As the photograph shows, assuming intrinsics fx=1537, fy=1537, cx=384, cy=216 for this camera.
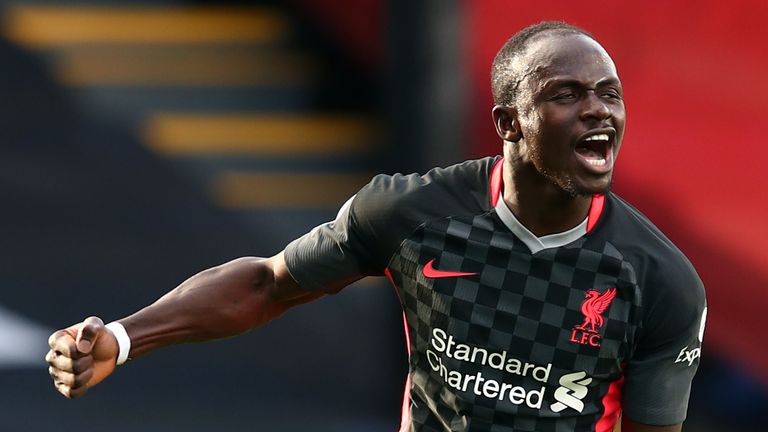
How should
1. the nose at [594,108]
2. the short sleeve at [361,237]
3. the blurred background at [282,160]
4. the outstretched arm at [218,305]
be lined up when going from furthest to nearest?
the blurred background at [282,160] < the outstretched arm at [218,305] < the short sleeve at [361,237] < the nose at [594,108]

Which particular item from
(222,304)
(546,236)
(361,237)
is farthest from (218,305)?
(546,236)

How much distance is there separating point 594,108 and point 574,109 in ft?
0.17

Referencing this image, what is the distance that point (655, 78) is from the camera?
734 centimetres

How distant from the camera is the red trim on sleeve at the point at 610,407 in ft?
12.2

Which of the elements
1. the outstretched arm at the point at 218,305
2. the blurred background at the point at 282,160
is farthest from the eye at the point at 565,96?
the blurred background at the point at 282,160

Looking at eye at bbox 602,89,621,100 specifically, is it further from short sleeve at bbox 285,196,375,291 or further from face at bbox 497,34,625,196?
short sleeve at bbox 285,196,375,291

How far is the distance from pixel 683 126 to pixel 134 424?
326cm

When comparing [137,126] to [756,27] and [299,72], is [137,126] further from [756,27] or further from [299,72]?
[756,27]

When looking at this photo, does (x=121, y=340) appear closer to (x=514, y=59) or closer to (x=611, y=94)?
(x=514, y=59)

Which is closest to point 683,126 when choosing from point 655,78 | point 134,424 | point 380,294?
point 655,78

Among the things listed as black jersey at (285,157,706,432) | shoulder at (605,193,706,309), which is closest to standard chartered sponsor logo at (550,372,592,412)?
black jersey at (285,157,706,432)

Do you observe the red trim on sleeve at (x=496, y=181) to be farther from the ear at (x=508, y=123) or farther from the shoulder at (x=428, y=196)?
the ear at (x=508, y=123)

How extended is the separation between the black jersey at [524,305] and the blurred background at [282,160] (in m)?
3.20

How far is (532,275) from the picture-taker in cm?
367
